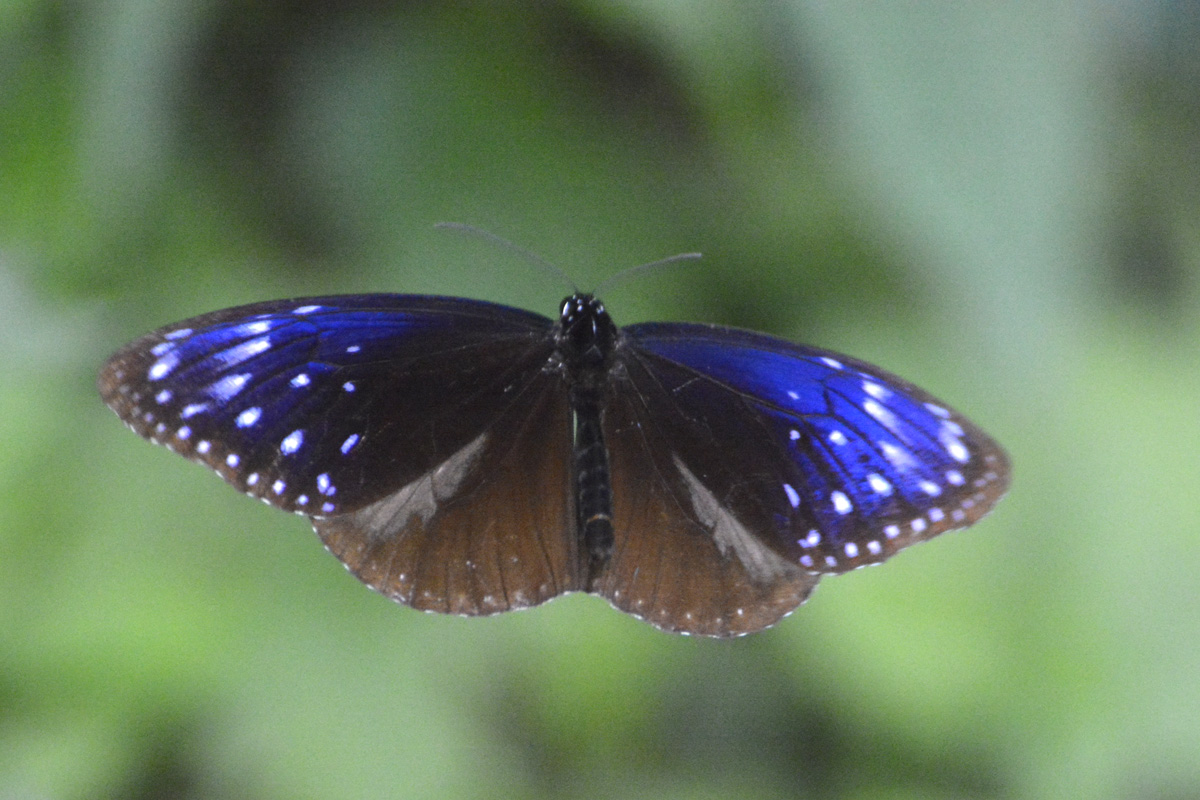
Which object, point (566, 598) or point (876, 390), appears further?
point (566, 598)

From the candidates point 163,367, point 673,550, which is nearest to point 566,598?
point 673,550

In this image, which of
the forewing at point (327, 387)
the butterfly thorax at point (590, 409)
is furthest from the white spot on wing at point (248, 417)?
the butterfly thorax at point (590, 409)

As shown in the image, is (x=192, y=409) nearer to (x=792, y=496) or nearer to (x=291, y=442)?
(x=291, y=442)

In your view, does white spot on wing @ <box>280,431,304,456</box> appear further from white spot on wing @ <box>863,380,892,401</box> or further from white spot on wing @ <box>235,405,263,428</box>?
white spot on wing @ <box>863,380,892,401</box>

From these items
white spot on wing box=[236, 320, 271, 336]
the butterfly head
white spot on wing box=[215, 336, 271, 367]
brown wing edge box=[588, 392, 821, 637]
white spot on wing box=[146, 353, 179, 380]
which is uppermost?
the butterfly head

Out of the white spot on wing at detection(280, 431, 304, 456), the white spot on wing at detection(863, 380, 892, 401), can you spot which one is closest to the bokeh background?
the white spot on wing at detection(863, 380, 892, 401)

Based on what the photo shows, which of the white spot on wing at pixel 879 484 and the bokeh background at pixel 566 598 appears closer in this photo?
the white spot on wing at pixel 879 484

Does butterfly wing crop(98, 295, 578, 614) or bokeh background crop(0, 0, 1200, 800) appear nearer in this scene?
butterfly wing crop(98, 295, 578, 614)

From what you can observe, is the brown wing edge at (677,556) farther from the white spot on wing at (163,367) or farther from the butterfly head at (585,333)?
the white spot on wing at (163,367)
